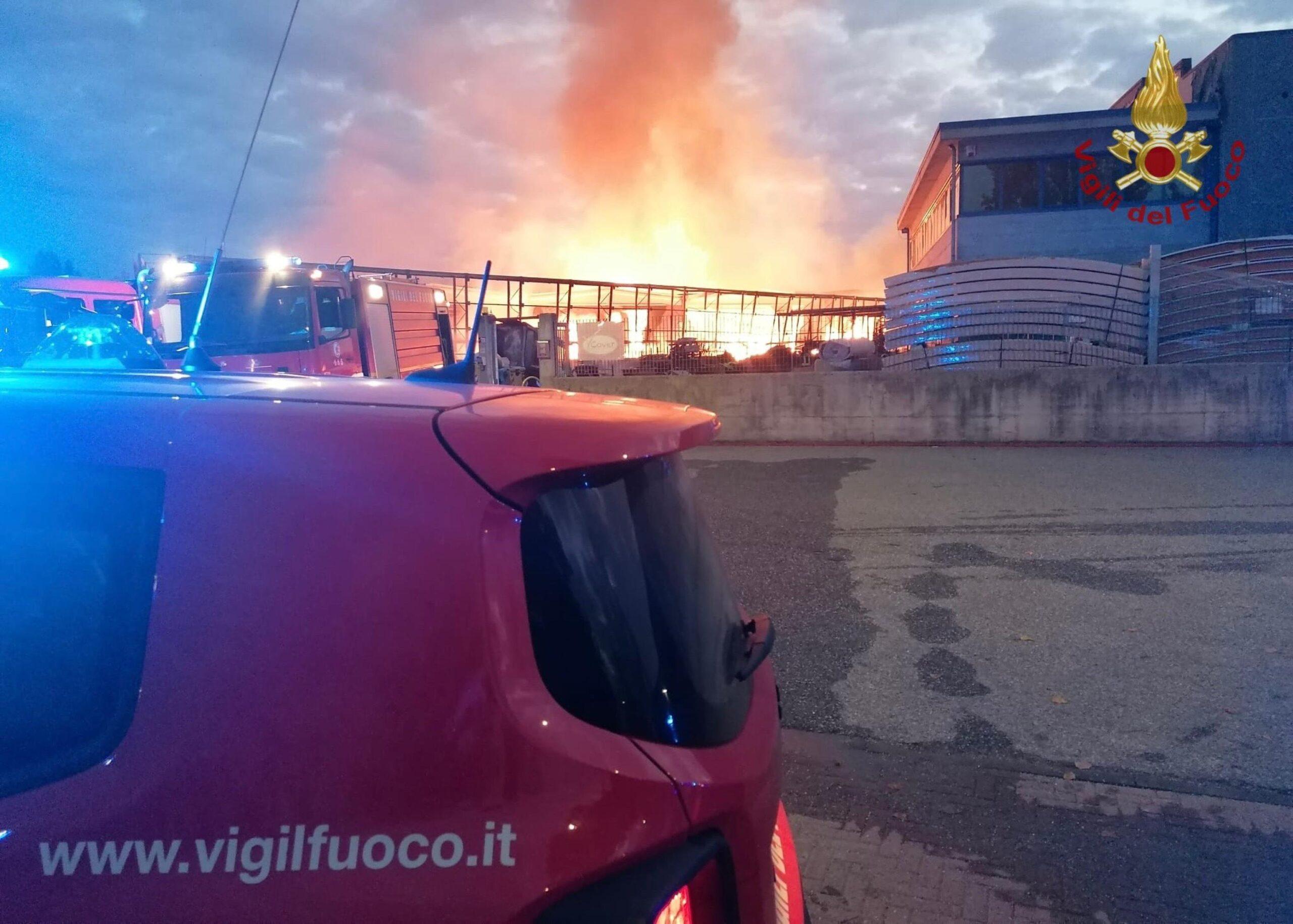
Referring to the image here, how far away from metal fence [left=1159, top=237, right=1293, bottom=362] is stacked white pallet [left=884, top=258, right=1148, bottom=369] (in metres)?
0.38

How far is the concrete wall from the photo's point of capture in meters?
11.7

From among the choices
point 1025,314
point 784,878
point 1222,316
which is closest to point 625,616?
point 784,878

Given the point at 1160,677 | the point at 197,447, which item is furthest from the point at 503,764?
the point at 1160,677

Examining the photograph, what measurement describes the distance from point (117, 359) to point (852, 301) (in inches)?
1012

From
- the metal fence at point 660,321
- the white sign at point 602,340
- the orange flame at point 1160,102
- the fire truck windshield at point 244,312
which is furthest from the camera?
the orange flame at point 1160,102

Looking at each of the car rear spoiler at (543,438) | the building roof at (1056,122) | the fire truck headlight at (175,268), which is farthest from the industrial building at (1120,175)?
the car rear spoiler at (543,438)

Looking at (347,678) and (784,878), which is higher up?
(347,678)

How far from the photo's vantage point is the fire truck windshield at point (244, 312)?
9492 mm

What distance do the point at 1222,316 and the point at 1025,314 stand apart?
253 cm

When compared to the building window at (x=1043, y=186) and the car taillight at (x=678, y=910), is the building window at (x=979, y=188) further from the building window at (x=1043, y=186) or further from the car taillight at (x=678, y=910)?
the car taillight at (x=678, y=910)

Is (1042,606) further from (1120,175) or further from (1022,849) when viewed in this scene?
(1120,175)

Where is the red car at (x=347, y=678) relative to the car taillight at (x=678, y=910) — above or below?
above

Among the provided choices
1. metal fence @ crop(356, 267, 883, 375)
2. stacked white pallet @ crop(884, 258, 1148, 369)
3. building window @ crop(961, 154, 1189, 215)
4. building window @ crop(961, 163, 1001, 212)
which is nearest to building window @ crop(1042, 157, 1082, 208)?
building window @ crop(961, 154, 1189, 215)

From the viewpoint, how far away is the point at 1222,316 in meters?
12.6
